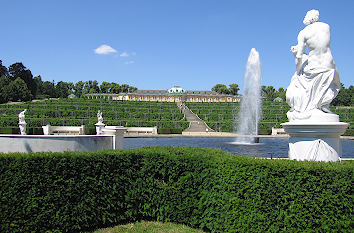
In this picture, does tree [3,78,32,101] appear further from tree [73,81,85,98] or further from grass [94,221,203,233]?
grass [94,221,203,233]

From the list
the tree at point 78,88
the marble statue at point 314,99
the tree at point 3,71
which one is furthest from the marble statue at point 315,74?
the tree at point 78,88

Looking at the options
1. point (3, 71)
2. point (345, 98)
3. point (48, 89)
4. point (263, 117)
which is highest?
point (3, 71)

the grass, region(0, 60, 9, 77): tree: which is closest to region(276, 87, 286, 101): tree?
region(0, 60, 9, 77): tree

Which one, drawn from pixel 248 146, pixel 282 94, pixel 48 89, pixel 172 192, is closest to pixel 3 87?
pixel 48 89

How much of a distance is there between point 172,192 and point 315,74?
11.6ft

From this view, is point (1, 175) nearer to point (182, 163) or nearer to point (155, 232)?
point (155, 232)

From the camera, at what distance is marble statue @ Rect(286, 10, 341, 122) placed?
541 centimetres

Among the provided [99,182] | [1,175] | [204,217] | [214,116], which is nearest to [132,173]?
[99,182]

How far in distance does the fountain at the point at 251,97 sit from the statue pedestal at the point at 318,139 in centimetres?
1796

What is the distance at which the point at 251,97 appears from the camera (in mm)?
25781

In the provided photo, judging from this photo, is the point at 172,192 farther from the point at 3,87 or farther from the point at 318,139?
the point at 3,87

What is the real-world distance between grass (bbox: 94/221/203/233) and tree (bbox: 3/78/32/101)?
Result: 73100mm

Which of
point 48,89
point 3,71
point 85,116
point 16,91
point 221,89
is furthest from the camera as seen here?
point 221,89

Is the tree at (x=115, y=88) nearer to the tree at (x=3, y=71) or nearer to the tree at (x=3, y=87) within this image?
the tree at (x=3, y=71)
